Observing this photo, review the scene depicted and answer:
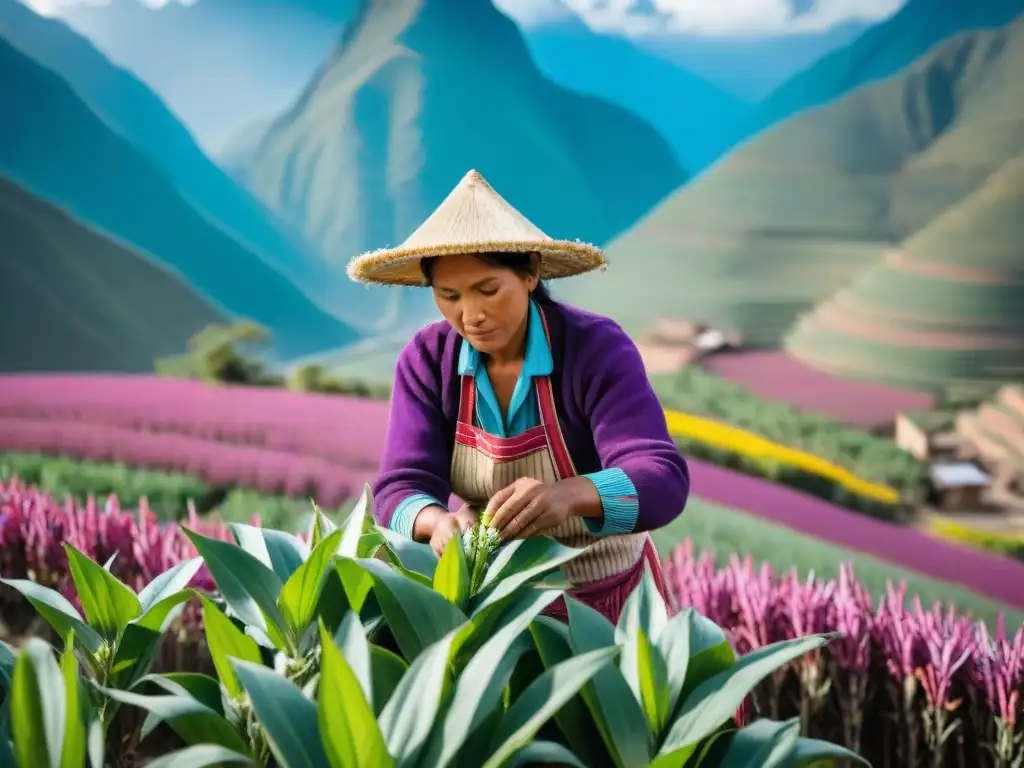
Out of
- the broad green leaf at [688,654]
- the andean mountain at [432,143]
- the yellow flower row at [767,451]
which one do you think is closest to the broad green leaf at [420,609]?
the broad green leaf at [688,654]

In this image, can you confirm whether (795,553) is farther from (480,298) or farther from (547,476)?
(480,298)

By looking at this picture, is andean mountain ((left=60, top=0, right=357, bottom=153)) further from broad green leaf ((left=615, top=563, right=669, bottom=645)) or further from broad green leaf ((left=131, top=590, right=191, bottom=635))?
broad green leaf ((left=615, top=563, right=669, bottom=645))

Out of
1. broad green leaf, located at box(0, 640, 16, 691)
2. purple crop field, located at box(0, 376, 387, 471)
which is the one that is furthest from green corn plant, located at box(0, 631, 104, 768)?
purple crop field, located at box(0, 376, 387, 471)

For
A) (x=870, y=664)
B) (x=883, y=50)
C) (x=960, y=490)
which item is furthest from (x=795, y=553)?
(x=883, y=50)

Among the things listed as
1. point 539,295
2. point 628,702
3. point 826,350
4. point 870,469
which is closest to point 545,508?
point 628,702

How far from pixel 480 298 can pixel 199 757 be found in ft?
2.56

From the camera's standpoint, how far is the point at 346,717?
2.74ft

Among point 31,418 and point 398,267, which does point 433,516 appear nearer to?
point 398,267

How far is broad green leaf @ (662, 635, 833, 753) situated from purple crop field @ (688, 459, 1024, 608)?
3560 mm

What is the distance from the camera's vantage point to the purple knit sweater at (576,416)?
4.80 feet

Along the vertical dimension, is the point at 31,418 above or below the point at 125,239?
below

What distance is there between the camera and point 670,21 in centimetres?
754

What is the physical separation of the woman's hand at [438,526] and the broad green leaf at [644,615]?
26 centimetres

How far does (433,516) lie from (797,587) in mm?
1052
